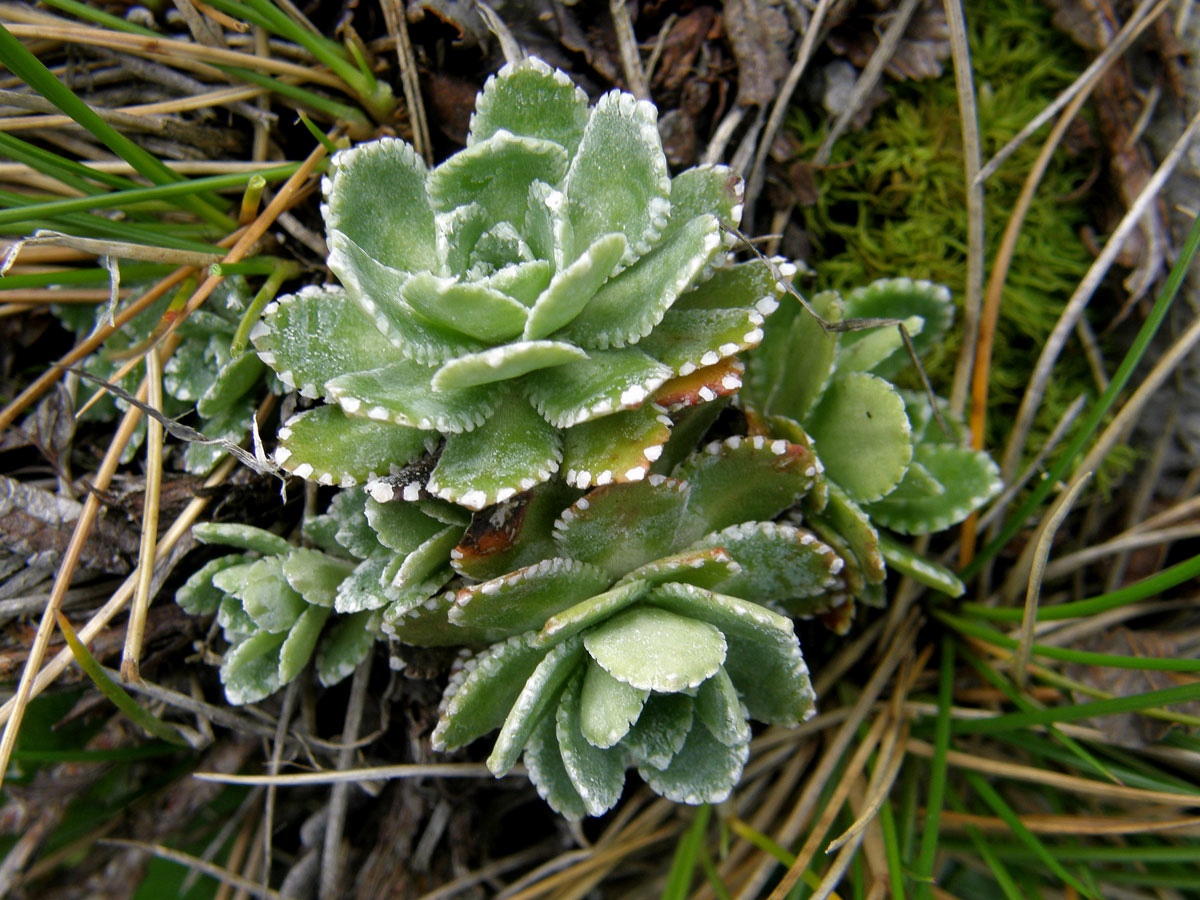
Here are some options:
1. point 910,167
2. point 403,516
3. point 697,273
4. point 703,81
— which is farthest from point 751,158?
point 403,516

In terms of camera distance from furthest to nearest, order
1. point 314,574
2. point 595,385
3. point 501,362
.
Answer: point 314,574 → point 595,385 → point 501,362

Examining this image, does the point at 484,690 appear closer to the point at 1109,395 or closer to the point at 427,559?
the point at 427,559

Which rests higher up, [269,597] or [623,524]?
[623,524]

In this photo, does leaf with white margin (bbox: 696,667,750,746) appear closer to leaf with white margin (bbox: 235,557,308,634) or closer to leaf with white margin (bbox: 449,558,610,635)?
leaf with white margin (bbox: 449,558,610,635)

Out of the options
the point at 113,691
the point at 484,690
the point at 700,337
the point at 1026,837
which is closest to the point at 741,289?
the point at 700,337

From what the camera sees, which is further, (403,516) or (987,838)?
(987,838)

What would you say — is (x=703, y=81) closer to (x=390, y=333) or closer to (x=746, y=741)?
(x=390, y=333)

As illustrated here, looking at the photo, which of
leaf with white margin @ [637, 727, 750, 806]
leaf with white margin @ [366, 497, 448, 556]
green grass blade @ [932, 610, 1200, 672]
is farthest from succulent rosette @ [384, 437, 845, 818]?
green grass blade @ [932, 610, 1200, 672]

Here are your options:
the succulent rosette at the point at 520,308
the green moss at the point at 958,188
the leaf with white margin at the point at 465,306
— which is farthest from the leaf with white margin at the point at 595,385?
the green moss at the point at 958,188
